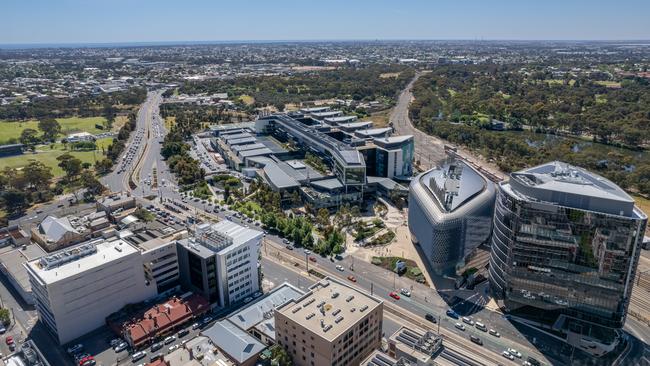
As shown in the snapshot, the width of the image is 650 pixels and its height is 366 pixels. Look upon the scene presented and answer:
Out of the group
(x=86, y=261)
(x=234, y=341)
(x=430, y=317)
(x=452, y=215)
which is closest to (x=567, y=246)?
(x=452, y=215)

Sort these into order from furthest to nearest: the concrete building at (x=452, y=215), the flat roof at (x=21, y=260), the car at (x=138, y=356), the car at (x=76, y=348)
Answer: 1. the concrete building at (x=452, y=215)
2. the flat roof at (x=21, y=260)
3. the car at (x=76, y=348)
4. the car at (x=138, y=356)

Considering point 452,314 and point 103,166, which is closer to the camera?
point 452,314

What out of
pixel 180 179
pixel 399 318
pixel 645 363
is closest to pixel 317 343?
pixel 399 318

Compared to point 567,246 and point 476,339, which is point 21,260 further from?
point 567,246

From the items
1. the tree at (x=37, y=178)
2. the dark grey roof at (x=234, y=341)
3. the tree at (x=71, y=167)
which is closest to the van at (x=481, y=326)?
the dark grey roof at (x=234, y=341)

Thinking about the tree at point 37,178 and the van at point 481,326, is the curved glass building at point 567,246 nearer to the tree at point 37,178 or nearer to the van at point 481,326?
the van at point 481,326

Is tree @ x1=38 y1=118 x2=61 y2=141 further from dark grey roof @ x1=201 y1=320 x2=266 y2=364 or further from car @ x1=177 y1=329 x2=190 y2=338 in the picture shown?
dark grey roof @ x1=201 y1=320 x2=266 y2=364

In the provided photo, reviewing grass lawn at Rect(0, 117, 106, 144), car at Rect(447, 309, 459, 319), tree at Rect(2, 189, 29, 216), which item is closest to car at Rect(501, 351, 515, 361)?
car at Rect(447, 309, 459, 319)
